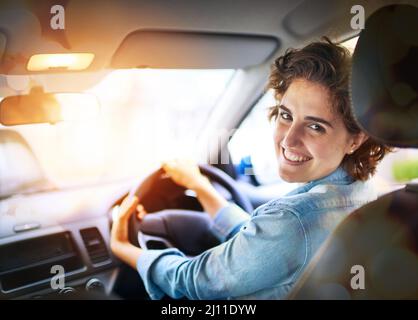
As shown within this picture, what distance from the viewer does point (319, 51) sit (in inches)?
58.1

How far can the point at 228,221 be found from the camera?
5.15 feet

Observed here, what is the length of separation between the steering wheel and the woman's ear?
34cm

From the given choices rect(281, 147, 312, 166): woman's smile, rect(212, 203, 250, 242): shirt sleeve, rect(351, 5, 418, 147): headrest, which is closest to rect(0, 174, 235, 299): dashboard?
rect(212, 203, 250, 242): shirt sleeve

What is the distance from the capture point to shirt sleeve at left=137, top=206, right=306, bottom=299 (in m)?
1.35

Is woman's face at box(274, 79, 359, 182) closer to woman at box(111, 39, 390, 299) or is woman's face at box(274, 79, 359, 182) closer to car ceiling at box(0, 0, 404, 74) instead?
woman at box(111, 39, 390, 299)

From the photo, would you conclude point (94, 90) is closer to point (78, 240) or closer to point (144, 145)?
point (144, 145)

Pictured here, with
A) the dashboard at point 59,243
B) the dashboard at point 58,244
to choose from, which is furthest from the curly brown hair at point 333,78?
the dashboard at point 58,244

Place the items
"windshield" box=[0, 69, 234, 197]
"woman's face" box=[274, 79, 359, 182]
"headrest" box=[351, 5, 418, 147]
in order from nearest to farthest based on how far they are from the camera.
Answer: "headrest" box=[351, 5, 418, 147], "woman's face" box=[274, 79, 359, 182], "windshield" box=[0, 69, 234, 197]

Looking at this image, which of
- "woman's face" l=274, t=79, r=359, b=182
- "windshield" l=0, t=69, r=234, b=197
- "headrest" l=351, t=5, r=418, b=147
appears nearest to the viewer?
"headrest" l=351, t=5, r=418, b=147

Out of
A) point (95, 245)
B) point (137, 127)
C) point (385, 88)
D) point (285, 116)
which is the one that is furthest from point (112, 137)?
point (385, 88)

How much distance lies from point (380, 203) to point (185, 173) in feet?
1.92

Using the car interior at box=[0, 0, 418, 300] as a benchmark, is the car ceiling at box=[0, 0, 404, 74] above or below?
above

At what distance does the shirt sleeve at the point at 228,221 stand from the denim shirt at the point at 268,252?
4cm

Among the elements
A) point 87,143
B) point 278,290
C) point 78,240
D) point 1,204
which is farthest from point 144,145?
point 278,290
